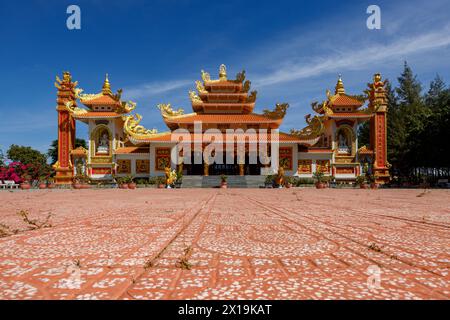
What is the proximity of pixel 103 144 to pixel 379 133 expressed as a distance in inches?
887

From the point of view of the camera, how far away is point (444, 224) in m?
3.63

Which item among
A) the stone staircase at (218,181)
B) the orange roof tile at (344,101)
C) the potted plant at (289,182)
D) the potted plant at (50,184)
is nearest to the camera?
the potted plant at (289,182)

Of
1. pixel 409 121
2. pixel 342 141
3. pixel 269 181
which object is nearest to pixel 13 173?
pixel 269 181

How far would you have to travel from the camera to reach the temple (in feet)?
73.7

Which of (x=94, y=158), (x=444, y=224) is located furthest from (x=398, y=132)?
(x=444, y=224)

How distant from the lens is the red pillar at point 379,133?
75.5ft

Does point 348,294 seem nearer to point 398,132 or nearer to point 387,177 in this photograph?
point 387,177

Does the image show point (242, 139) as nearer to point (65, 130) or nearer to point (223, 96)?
point (223, 96)

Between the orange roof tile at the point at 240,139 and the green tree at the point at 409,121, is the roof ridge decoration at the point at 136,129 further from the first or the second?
the green tree at the point at 409,121

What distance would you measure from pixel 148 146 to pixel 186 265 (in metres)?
22.9

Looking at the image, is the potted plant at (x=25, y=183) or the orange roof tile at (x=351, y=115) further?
the orange roof tile at (x=351, y=115)

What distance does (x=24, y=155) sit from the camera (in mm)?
41219

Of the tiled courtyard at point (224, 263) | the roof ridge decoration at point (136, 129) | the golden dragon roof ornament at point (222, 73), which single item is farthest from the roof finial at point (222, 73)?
the tiled courtyard at point (224, 263)

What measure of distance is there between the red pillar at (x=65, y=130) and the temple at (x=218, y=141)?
72mm
